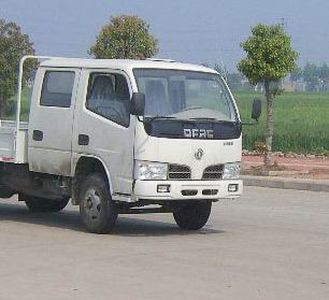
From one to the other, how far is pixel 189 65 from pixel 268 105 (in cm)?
1155

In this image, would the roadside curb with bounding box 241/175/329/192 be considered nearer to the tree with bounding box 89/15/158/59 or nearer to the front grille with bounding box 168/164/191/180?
the tree with bounding box 89/15/158/59

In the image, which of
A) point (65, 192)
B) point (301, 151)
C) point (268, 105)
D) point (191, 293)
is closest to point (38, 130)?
point (65, 192)

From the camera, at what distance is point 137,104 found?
1200 cm

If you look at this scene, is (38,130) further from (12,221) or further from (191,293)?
(191,293)

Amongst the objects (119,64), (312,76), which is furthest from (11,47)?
(312,76)

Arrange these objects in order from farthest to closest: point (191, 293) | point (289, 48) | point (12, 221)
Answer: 1. point (289, 48)
2. point (12, 221)
3. point (191, 293)

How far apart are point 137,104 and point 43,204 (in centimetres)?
388

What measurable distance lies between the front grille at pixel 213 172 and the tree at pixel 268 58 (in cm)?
1163

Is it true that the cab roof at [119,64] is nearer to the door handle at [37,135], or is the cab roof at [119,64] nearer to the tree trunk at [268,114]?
the door handle at [37,135]

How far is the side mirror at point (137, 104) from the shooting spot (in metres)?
12.0

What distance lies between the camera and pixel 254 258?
10836 mm

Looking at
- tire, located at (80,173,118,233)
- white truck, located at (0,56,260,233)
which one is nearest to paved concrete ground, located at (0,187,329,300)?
tire, located at (80,173,118,233)

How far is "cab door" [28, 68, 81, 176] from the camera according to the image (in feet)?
42.9

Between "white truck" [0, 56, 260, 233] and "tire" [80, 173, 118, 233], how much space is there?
1 centimetres
